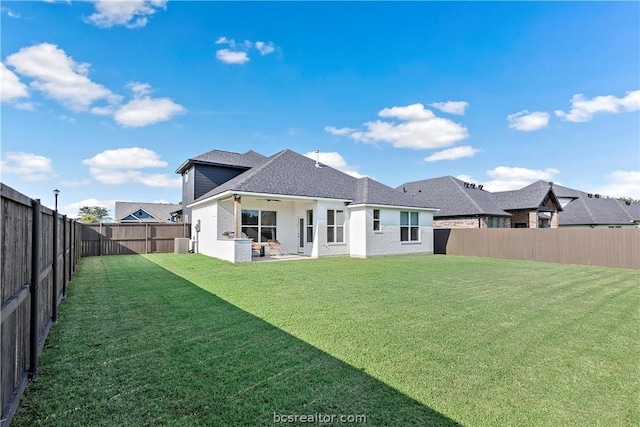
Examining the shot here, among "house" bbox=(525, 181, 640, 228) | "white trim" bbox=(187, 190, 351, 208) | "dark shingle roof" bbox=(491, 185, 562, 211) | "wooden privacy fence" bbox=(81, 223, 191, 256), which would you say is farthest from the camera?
"house" bbox=(525, 181, 640, 228)

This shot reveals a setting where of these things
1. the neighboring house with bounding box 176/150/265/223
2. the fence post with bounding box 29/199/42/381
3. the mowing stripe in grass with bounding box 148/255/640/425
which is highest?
the neighboring house with bounding box 176/150/265/223

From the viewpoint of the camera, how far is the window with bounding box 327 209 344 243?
15.5m

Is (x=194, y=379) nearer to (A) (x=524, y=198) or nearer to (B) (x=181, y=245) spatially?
(B) (x=181, y=245)

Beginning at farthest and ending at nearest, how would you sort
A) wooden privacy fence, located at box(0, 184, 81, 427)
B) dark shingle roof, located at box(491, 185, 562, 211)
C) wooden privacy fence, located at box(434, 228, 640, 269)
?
1. dark shingle roof, located at box(491, 185, 562, 211)
2. wooden privacy fence, located at box(434, 228, 640, 269)
3. wooden privacy fence, located at box(0, 184, 81, 427)

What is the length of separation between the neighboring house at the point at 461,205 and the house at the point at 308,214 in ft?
22.1

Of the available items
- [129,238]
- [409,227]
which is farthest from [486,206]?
[129,238]

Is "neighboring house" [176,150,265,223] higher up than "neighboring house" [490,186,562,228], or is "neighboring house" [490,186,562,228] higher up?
"neighboring house" [176,150,265,223]

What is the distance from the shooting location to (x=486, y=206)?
23.3 metres

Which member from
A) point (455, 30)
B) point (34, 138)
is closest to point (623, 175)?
point (455, 30)

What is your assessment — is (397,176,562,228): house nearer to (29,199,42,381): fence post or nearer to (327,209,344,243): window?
(327,209,344,243): window

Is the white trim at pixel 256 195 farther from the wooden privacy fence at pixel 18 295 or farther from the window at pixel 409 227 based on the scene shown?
the wooden privacy fence at pixel 18 295

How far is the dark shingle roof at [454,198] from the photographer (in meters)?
22.7

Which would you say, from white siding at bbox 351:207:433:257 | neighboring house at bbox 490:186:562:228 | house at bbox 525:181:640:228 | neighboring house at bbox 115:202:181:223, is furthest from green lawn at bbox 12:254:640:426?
neighboring house at bbox 115:202:181:223

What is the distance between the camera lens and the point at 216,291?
7.14 m
